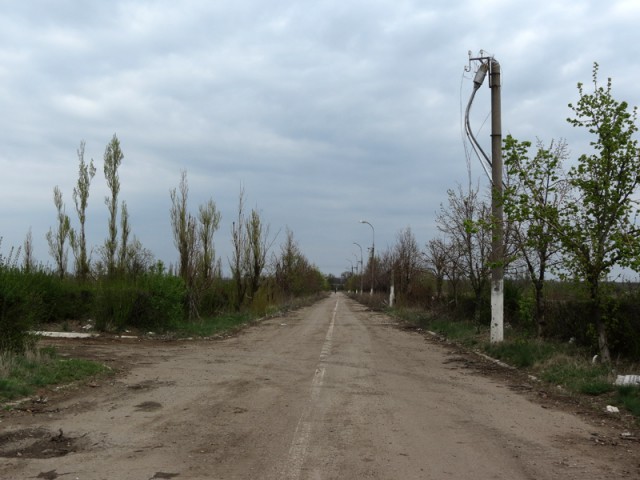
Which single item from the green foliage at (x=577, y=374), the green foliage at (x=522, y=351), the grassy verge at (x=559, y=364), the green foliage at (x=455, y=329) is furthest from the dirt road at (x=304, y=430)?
the green foliage at (x=455, y=329)

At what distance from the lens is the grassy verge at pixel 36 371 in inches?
340

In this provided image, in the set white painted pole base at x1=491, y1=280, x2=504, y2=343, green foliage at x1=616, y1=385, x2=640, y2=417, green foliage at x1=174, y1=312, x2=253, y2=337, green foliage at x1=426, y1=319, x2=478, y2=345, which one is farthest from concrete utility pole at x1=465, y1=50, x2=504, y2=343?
green foliage at x1=174, y1=312, x2=253, y2=337

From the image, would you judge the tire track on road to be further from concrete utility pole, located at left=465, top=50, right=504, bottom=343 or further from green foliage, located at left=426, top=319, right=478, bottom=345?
green foliage, located at left=426, top=319, right=478, bottom=345

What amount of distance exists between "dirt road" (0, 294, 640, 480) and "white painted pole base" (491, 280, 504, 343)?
3710 mm

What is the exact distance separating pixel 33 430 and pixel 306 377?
542cm

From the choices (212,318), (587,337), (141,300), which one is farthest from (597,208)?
(212,318)

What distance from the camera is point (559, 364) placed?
39.2ft

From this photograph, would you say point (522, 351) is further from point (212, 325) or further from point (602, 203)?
point (212, 325)

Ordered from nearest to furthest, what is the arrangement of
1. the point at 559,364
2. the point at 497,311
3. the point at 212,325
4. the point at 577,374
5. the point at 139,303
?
the point at 577,374, the point at 559,364, the point at 497,311, the point at 139,303, the point at 212,325

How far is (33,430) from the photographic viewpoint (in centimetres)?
689

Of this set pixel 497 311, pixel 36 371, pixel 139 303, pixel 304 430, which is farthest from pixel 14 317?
pixel 497 311

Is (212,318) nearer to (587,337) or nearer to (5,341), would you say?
(5,341)

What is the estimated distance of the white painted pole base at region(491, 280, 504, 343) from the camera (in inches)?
625

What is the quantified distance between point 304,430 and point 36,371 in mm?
5547
